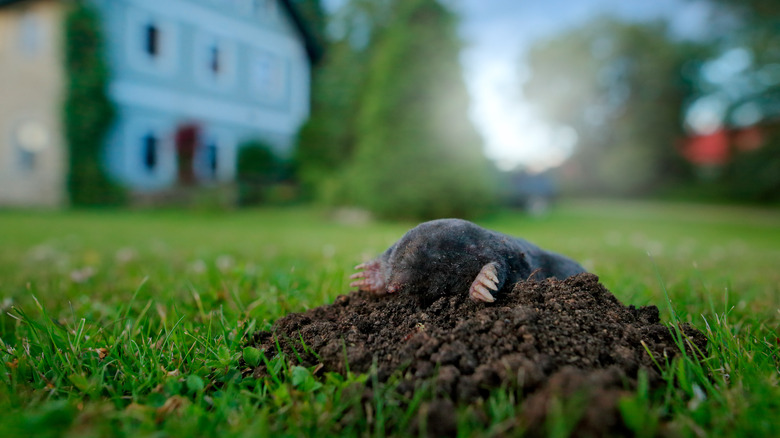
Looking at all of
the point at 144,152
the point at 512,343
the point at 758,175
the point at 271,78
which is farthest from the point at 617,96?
the point at 512,343

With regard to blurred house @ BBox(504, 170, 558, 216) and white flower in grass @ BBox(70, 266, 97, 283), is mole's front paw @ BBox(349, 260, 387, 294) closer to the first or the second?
white flower in grass @ BBox(70, 266, 97, 283)

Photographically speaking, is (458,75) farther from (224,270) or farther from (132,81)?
(132,81)

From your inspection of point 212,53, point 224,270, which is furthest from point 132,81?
point 224,270

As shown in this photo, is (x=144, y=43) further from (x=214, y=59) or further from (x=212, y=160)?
(x=212, y=160)

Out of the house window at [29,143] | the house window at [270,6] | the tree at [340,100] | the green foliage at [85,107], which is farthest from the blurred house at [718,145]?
the house window at [29,143]

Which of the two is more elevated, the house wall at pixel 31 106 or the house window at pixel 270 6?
the house window at pixel 270 6

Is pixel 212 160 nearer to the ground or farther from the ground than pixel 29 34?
nearer to the ground

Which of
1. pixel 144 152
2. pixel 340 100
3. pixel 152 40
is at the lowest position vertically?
pixel 144 152

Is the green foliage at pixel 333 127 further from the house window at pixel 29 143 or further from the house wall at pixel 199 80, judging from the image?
the house window at pixel 29 143
